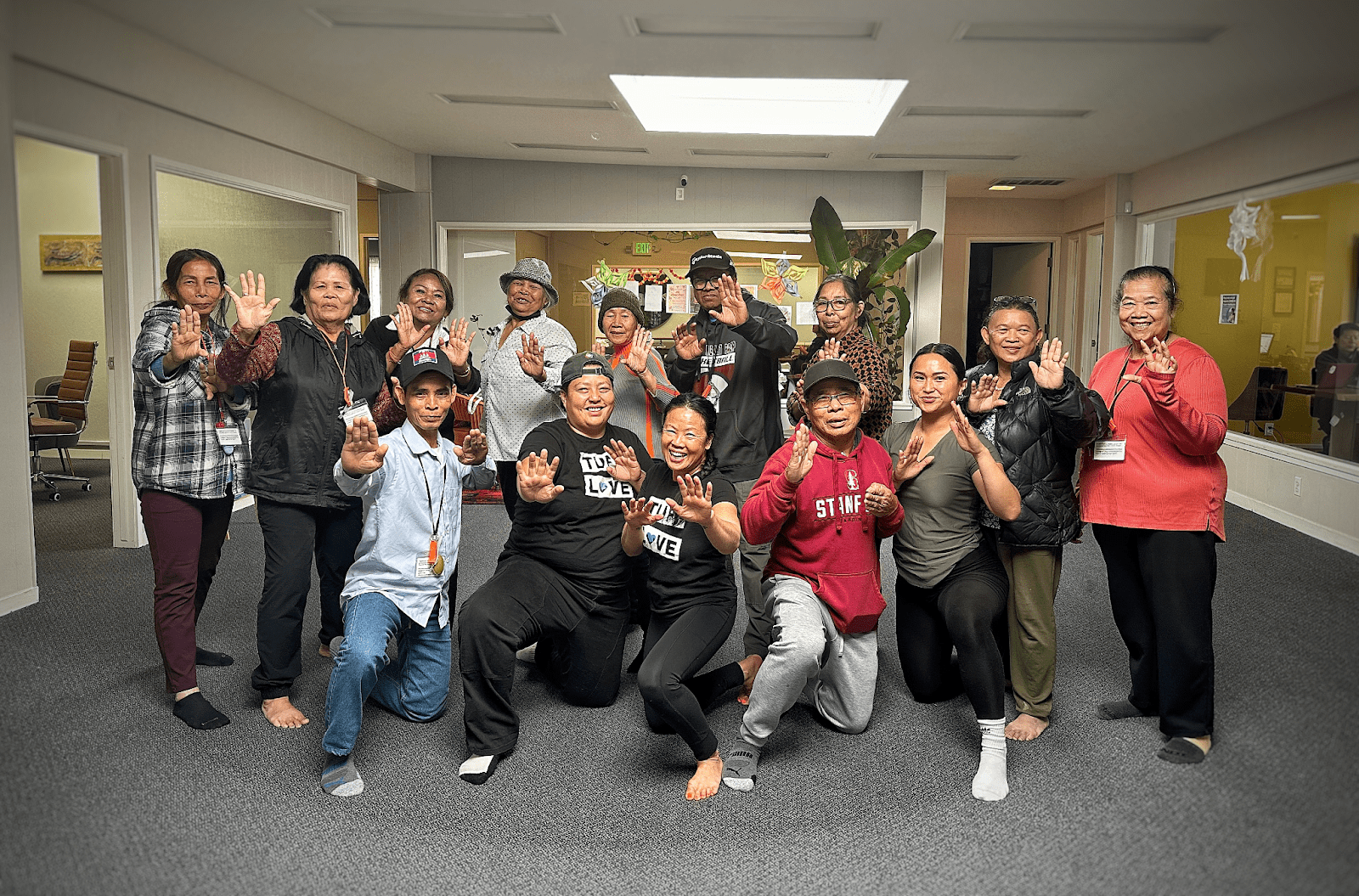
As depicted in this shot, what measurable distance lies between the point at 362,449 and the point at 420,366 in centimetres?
33

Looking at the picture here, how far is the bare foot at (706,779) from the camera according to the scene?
2.29 metres

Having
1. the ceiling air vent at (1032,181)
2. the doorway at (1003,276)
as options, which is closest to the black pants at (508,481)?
the ceiling air vent at (1032,181)

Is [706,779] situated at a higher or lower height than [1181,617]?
lower

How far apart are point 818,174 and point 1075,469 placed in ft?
17.3

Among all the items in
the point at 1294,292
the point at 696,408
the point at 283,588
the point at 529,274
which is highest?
the point at 529,274

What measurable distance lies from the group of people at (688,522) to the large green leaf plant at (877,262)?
4575 mm

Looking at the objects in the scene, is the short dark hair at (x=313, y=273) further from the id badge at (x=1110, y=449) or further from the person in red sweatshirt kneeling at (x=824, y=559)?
the id badge at (x=1110, y=449)

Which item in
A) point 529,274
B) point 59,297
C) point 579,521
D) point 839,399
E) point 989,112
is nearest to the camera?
point 839,399

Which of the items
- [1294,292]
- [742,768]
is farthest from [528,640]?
[1294,292]

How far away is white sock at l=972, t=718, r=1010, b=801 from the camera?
7.48 feet

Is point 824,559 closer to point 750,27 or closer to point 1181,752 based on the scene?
point 1181,752

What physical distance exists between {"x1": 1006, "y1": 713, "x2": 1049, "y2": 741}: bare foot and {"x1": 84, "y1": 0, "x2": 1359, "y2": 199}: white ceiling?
1.67 m

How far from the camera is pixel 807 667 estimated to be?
7.70 ft

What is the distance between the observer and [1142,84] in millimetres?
3957
